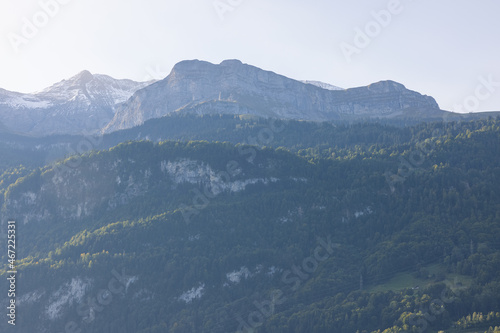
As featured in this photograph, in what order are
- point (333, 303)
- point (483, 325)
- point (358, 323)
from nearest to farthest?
1. point (483, 325)
2. point (358, 323)
3. point (333, 303)

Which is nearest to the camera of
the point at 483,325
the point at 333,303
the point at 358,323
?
the point at 483,325

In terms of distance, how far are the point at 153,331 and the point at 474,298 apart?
103m

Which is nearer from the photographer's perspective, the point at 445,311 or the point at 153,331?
the point at 445,311

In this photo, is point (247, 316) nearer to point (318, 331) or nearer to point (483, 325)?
point (318, 331)

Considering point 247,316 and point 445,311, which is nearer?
point 445,311

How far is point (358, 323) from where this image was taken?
6988 inches

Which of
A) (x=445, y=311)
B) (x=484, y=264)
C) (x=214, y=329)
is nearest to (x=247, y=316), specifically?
(x=214, y=329)

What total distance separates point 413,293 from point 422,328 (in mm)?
17707

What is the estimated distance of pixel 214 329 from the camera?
19475cm

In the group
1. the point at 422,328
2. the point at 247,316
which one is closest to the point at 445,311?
the point at 422,328

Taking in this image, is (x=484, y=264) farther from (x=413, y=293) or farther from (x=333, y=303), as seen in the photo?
(x=333, y=303)

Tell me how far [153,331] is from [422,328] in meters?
87.2

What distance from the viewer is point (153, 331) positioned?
654 feet

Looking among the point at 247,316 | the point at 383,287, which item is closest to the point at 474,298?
the point at 383,287
